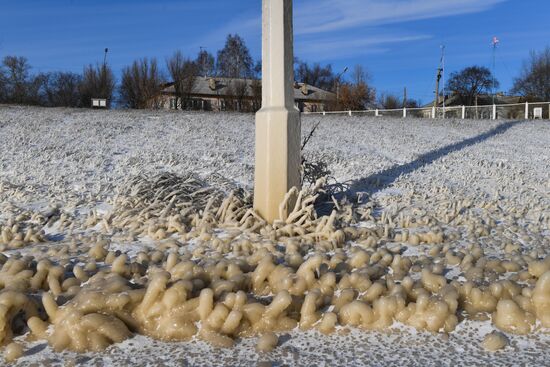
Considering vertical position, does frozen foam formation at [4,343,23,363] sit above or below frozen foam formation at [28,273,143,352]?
below

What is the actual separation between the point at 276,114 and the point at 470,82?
55719 millimetres

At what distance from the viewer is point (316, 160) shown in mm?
5707

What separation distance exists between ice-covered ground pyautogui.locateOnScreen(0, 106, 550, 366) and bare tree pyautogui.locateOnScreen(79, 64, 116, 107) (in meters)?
19.1

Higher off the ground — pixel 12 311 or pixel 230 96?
pixel 230 96

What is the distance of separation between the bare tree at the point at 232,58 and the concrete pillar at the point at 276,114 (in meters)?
38.7

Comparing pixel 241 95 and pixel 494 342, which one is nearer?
pixel 494 342

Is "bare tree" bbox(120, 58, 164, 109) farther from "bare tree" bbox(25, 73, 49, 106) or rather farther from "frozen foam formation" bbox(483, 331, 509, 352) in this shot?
"frozen foam formation" bbox(483, 331, 509, 352)

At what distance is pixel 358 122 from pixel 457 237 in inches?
252

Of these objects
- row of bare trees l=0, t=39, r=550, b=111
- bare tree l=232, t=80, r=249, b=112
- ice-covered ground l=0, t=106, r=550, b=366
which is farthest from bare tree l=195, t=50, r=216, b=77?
ice-covered ground l=0, t=106, r=550, b=366

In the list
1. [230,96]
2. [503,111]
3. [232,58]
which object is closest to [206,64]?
[232,58]

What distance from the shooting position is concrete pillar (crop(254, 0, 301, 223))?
Result: 3.29 meters

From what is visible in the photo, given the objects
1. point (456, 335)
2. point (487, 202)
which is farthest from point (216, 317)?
point (487, 202)

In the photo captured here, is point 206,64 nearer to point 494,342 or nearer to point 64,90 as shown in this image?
point 64,90

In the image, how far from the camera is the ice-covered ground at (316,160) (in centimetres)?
169
